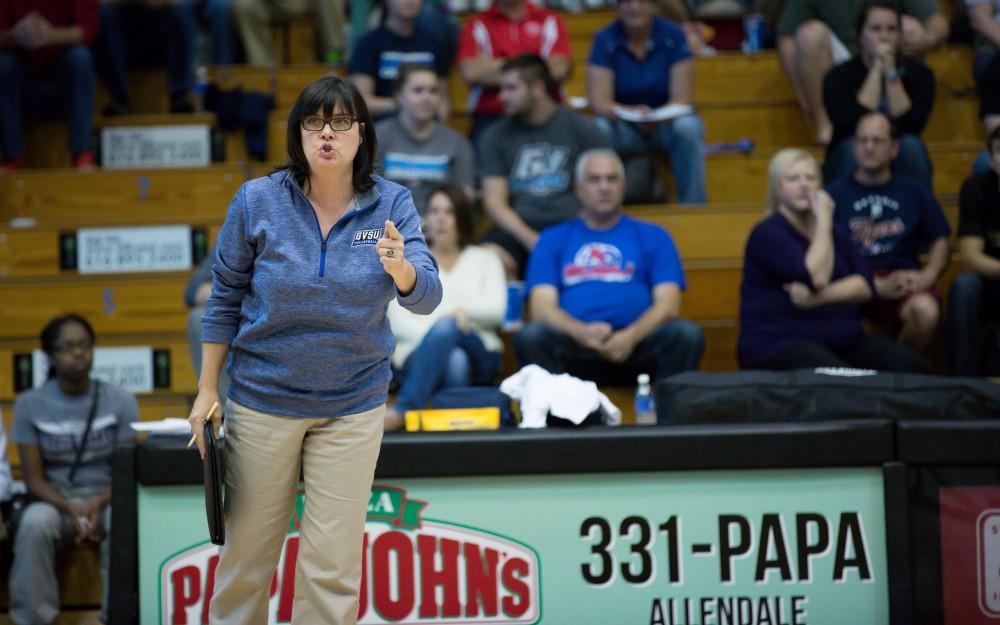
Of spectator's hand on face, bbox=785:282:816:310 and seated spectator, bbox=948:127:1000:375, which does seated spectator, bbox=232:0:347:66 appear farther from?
seated spectator, bbox=948:127:1000:375

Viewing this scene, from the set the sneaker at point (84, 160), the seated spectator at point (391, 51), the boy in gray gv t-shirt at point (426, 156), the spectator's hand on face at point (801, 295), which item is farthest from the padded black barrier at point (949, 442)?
the sneaker at point (84, 160)

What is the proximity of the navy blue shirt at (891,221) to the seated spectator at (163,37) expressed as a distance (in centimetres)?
387

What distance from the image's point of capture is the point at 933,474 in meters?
3.53

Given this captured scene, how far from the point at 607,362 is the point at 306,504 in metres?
2.47

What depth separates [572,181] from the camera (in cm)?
604

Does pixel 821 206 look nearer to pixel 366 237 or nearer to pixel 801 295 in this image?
pixel 801 295

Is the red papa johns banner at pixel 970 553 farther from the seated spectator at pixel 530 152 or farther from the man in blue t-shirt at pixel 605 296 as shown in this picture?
the seated spectator at pixel 530 152

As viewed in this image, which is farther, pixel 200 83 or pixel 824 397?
pixel 200 83

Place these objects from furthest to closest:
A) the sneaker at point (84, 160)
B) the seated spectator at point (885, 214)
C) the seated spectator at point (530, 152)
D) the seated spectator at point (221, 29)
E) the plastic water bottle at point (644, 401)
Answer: the seated spectator at point (221, 29)
the sneaker at point (84, 160)
the seated spectator at point (530, 152)
the seated spectator at point (885, 214)
the plastic water bottle at point (644, 401)

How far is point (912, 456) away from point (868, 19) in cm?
337

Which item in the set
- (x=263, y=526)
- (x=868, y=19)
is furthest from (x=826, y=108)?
(x=263, y=526)

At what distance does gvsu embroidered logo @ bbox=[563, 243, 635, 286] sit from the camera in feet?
17.4

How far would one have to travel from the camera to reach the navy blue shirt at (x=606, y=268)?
5230 millimetres

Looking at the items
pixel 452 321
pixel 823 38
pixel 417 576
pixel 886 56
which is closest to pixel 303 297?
pixel 417 576
